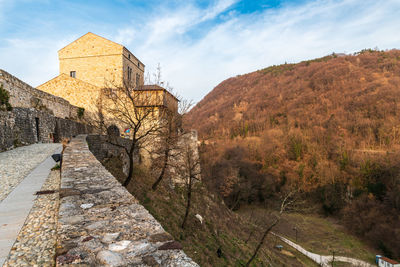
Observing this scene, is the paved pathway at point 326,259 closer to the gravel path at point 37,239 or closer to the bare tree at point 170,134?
the bare tree at point 170,134

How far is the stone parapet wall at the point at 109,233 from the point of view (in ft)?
5.41

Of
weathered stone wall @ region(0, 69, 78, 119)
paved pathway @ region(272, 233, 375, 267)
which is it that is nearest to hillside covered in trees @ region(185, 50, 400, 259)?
paved pathway @ region(272, 233, 375, 267)

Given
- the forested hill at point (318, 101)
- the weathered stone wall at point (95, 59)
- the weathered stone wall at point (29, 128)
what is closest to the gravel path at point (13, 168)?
the weathered stone wall at point (29, 128)

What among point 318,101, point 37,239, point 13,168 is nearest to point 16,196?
point 37,239

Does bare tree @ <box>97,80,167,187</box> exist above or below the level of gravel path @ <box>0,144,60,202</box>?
above

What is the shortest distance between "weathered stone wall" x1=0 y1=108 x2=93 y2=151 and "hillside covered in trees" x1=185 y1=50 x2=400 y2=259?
10.6 meters

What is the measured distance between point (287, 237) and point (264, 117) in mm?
47286

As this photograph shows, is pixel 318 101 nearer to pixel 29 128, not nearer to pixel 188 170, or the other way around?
pixel 188 170

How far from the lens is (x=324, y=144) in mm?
49781

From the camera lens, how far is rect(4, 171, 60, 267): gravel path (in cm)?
222

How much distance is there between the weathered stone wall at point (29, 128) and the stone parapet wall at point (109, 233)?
34.2 ft

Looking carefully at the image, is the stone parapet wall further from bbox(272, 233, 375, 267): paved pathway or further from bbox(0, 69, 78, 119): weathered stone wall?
bbox(272, 233, 375, 267): paved pathway

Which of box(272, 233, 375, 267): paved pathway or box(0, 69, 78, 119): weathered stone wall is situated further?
box(272, 233, 375, 267): paved pathway

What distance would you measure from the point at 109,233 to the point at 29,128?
14.5m
